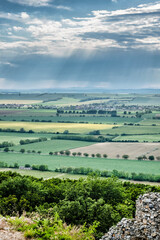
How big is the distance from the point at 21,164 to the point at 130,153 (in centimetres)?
2956

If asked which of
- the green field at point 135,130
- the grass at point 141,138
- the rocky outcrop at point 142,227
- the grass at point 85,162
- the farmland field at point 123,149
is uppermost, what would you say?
the rocky outcrop at point 142,227

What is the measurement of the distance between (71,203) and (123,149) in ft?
244

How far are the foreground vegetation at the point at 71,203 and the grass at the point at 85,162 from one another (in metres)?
44.3

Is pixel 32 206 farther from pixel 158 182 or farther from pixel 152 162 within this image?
pixel 152 162

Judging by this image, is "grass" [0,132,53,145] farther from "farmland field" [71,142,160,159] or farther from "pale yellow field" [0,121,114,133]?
"farmland field" [71,142,160,159]

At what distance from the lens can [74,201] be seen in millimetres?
27000

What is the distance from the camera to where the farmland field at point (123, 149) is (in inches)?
3711

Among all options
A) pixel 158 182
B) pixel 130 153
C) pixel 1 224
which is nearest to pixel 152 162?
pixel 130 153

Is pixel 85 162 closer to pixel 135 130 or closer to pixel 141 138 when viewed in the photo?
pixel 141 138

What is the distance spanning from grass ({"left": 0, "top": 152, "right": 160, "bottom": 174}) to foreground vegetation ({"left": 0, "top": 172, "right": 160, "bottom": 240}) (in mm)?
44332

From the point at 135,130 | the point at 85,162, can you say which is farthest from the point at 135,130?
the point at 85,162

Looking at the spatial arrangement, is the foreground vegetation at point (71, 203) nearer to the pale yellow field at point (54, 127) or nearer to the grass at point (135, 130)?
the grass at point (135, 130)

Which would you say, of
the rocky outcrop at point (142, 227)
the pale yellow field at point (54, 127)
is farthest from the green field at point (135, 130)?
the rocky outcrop at point (142, 227)

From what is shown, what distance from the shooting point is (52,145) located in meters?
108
